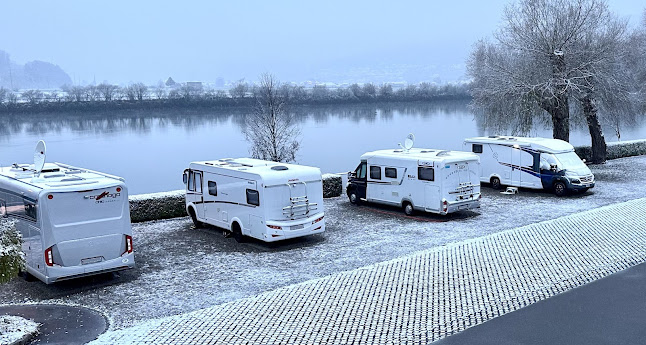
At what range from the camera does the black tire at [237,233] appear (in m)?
15.9

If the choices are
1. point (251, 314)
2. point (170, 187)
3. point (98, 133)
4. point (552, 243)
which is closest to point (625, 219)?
point (552, 243)

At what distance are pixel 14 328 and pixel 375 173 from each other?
41.1 ft

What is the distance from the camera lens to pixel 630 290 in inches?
434

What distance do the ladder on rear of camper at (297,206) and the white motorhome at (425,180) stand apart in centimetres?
428

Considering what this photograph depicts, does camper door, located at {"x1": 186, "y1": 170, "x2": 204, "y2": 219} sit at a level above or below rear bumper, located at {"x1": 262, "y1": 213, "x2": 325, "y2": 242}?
above

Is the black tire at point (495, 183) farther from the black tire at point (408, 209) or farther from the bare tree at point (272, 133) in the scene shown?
the bare tree at point (272, 133)

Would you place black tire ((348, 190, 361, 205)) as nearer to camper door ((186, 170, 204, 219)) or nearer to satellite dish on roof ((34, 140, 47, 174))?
camper door ((186, 170, 204, 219))

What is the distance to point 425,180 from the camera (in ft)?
60.5

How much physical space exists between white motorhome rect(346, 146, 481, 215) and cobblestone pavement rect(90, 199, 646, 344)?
3.19 meters

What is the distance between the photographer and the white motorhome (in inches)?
711

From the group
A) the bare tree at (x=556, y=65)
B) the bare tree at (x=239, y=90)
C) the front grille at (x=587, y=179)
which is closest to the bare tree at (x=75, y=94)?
the bare tree at (x=239, y=90)

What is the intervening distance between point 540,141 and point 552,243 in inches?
351

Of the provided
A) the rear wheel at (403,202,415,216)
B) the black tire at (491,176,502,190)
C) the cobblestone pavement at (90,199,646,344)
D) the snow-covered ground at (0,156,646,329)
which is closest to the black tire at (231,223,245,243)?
the snow-covered ground at (0,156,646,329)

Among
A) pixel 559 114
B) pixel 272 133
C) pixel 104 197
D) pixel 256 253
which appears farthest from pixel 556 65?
pixel 104 197
